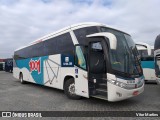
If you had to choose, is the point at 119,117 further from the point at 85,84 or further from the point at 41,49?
the point at 41,49

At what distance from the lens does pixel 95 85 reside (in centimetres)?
728

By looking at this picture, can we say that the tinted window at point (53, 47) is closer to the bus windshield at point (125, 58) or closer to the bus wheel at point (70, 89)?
the bus wheel at point (70, 89)

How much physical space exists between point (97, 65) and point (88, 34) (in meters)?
1.39

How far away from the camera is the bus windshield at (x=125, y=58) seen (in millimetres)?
6630

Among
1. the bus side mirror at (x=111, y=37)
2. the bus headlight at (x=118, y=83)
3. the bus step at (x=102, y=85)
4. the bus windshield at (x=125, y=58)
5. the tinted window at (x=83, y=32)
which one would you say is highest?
the tinted window at (x=83, y=32)

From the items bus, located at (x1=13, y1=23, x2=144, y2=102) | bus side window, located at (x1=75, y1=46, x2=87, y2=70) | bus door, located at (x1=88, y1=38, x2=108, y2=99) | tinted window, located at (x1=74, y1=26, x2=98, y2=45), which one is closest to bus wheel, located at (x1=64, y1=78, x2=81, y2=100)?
bus, located at (x1=13, y1=23, x2=144, y2=102)

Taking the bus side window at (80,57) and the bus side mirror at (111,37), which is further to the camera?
the bus side window at (80,57)

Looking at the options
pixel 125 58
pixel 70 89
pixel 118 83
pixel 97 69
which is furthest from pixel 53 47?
pixel 118 83

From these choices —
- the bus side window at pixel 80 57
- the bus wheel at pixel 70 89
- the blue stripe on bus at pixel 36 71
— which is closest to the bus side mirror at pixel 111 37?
the bus side window at pixel 80 57

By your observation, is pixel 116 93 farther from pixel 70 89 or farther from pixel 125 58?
pixel 70 89

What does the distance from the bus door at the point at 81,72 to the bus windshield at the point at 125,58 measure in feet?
4.23

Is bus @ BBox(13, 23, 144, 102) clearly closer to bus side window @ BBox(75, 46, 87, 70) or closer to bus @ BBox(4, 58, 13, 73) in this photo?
bus side window @ BBox(75, 46, 87, 70)

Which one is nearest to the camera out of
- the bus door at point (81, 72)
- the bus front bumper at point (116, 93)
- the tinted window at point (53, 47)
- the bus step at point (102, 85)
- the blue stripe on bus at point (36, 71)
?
the bus front bumper at point (116, 93)

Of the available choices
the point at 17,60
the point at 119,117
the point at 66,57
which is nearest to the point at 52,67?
the point at 66,57
